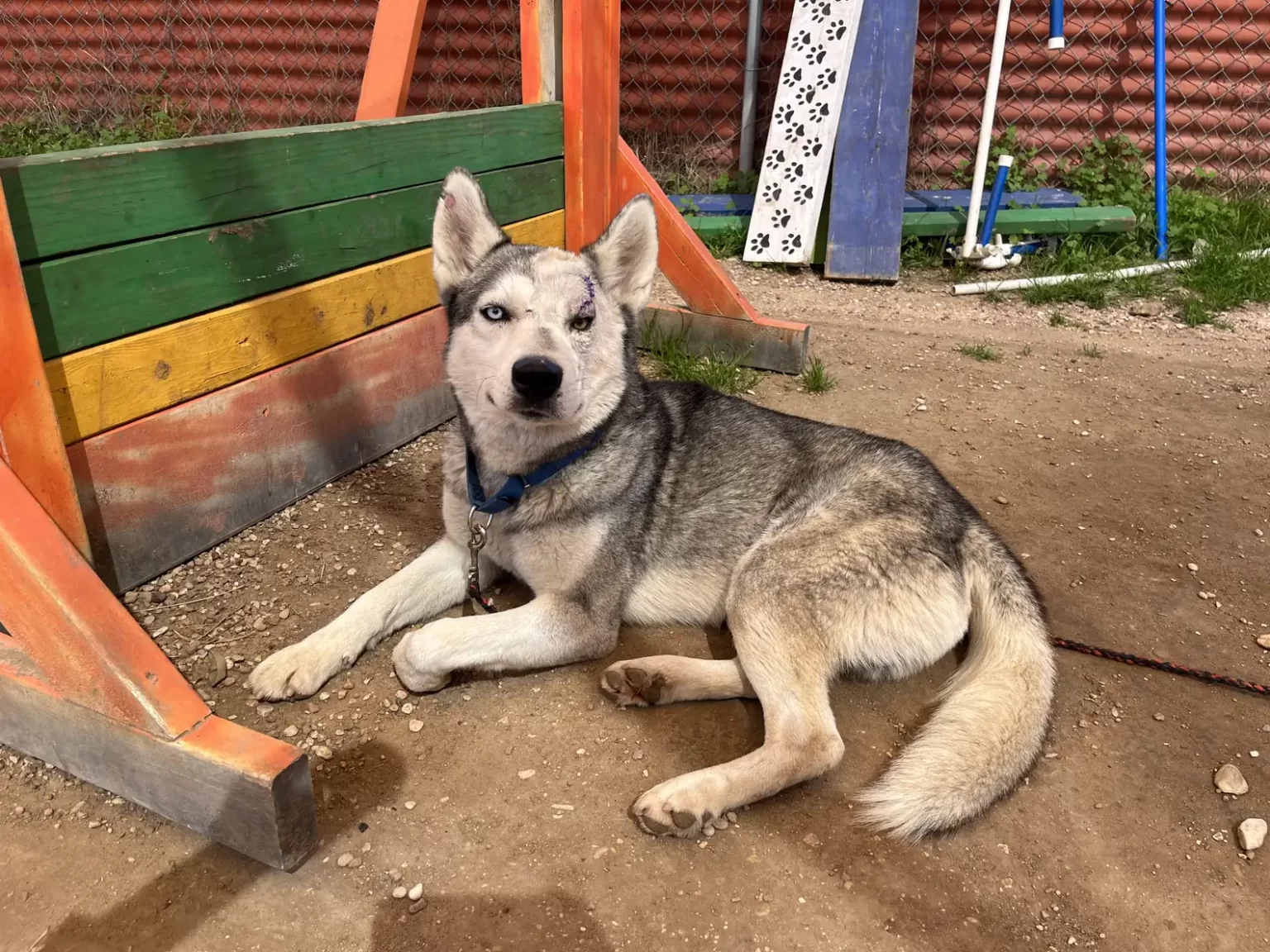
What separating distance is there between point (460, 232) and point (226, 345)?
0.94 metres

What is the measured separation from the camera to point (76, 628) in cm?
198

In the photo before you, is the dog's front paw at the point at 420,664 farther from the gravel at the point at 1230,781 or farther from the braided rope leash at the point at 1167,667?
the gravel at the point at 1230,781

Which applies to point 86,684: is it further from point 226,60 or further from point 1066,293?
point 226,60

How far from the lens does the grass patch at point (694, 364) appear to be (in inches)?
189

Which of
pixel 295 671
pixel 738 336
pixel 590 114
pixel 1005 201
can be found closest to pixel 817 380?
pixel 738 336

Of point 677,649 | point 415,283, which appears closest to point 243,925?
point 677,649

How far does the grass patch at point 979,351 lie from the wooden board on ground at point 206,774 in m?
4.70

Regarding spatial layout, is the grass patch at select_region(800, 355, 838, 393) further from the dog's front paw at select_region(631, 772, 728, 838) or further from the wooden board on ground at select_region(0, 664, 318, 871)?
the wooden board on ground at select_region(0, 664, 318, 871)

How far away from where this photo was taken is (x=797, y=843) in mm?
2219

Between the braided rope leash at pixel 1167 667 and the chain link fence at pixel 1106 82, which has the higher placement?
the chain link fence at pixel 1106 82

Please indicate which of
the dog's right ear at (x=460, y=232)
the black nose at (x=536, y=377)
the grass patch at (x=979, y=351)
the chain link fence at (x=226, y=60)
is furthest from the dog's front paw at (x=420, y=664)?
the chain link fence at (x=226, y=60)

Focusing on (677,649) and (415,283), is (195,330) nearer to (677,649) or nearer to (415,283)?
(415,283)

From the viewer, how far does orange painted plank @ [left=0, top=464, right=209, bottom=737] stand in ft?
6.49

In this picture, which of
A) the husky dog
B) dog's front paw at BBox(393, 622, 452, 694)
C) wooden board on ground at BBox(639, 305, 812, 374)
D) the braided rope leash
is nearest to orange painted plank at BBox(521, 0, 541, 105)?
wooden board on ground at BBox(639, 305, 812, 374)
